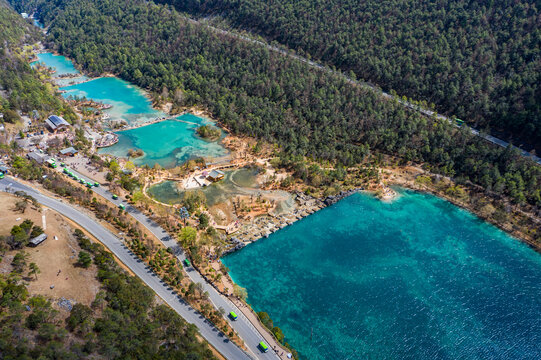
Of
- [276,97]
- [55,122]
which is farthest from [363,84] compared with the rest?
[55,122]

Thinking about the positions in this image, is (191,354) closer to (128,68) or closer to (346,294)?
(346,294)

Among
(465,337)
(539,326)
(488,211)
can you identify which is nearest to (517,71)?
(488,211)

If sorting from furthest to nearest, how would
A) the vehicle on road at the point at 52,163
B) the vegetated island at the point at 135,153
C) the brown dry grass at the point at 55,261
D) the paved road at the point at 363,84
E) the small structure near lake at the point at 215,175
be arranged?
1. the vegetated island at the point at 135,153
2. the paved road at the point at 363,84
3. the small structure near lake at the point at 215,175
4. the vehicle on road at the point at 52,163
5. the brown dry grass at the point at 55,261

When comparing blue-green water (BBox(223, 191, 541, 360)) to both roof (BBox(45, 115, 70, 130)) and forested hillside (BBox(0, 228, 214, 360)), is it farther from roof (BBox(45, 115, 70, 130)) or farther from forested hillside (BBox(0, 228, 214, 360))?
roof (BBox(45, 115, 70, 130))

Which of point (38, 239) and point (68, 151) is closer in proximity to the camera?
point (38, 239)

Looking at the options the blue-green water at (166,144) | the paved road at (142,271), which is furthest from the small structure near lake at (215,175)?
the paved road at (142,271)

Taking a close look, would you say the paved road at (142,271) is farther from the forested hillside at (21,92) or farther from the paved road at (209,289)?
the forested hillside at (21,92)

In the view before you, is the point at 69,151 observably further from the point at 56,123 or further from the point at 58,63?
the point at 58,63
